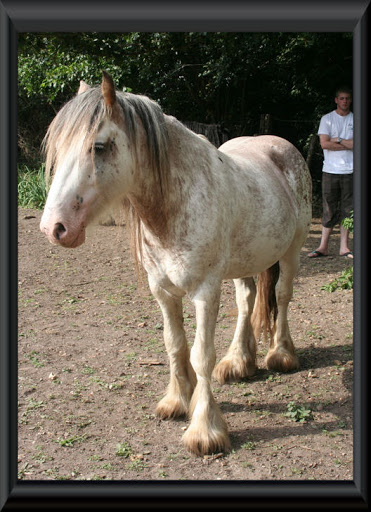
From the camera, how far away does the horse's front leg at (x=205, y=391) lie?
3.11 metres

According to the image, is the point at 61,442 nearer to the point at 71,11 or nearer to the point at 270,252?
the point at 270,252

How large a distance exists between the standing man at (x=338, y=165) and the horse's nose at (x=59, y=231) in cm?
533

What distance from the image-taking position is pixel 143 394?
3.92m

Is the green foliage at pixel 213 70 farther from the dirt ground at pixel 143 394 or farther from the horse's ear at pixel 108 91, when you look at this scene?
the horse's ear at pixel 108 91

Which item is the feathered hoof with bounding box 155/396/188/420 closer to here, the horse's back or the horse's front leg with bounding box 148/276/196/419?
the horse's front leg with bounding box 148/276/196/419

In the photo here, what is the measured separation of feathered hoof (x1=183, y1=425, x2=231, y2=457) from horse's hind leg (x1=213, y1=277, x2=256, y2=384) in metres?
0.94

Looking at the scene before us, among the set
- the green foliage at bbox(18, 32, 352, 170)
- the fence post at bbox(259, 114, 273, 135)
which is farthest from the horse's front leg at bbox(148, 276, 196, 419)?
the fence post at bbox(259, 114, 273, 135)

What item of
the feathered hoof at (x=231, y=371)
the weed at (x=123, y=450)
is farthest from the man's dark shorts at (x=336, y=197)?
the weed at (x=123, y=450)

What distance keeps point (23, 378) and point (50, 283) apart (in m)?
2.54

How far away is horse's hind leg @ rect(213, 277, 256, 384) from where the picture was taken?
13.5 ft

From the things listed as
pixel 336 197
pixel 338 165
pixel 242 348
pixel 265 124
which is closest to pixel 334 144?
pixel 338 165

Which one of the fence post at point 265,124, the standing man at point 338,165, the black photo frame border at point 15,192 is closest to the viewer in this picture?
the black photo frame border at point 15,192

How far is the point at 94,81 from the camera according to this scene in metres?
8.30
